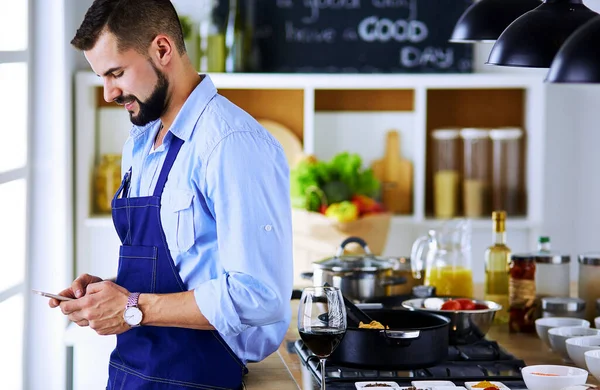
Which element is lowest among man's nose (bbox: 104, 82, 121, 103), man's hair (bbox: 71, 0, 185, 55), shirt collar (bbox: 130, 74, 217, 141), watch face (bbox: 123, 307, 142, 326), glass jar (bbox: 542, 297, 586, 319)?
glass jar (bbox: 542, 297, 586, 319)

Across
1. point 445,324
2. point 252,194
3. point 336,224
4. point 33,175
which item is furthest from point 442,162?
point 252,194

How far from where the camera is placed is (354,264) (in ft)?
8.82

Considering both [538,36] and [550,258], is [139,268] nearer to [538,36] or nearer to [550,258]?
[538,36]

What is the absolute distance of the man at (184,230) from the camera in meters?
1.76

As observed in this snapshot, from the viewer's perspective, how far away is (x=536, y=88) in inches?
183

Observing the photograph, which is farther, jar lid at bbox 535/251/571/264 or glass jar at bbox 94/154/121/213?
glass jar at bbox 94/154/121/213

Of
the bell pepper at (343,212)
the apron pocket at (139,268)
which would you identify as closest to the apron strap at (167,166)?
the apron pocket at (139,268)

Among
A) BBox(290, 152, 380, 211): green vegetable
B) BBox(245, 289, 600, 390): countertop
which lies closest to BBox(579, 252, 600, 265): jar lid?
BBox(245, 289, 600, 390): countertop

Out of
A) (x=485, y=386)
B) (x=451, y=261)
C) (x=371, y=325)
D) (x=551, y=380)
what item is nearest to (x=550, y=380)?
(x=551, y=380)

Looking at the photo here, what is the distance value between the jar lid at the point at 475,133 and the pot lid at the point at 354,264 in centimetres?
213

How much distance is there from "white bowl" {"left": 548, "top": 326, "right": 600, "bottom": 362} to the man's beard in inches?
42.2

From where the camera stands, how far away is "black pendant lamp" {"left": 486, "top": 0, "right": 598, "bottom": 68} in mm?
2141

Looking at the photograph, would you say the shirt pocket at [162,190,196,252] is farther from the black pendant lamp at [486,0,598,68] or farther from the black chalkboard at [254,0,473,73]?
the black chalkboard at [254,0,473,73]

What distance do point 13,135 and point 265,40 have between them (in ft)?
4.62
